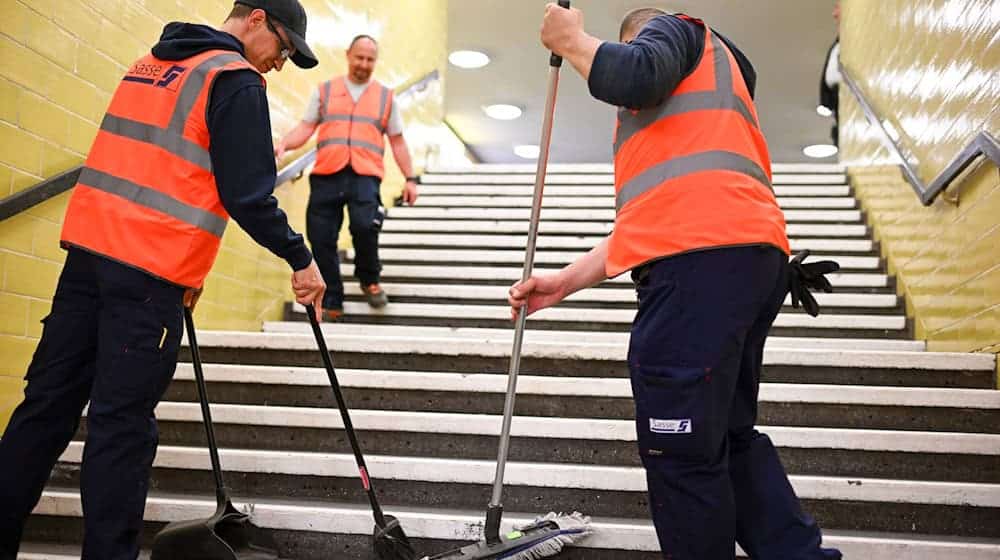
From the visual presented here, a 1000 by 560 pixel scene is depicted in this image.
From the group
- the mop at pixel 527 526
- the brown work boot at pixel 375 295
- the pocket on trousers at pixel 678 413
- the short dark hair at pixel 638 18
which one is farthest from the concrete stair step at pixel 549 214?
the pocket on trousers at pixel 678 413

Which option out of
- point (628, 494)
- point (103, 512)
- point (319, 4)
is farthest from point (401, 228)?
point (103, 512)

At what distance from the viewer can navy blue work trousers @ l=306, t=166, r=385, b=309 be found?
14.4 feet

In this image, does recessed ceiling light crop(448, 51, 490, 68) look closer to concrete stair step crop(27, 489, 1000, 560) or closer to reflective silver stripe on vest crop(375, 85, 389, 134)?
reflective silver stripe on vest crop(375, 85, 389, 134)

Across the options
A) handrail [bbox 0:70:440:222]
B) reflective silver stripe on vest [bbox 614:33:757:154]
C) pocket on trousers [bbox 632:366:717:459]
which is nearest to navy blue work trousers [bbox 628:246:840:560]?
pocket on trousers [bbox 632:366:717:459]

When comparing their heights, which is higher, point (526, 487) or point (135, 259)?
point (135, 259)

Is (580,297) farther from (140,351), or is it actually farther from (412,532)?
(140,351)

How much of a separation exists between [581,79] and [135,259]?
910 cm

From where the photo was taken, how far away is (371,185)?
181 inches

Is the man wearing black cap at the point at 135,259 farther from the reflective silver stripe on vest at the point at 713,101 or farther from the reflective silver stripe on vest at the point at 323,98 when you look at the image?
the reflective silver stripe on vest at the point at 323,98

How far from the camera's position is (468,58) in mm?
10102

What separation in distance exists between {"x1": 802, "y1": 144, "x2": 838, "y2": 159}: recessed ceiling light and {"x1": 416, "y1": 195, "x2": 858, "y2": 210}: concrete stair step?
313 inches

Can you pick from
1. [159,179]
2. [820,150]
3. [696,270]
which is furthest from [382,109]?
[820,150]

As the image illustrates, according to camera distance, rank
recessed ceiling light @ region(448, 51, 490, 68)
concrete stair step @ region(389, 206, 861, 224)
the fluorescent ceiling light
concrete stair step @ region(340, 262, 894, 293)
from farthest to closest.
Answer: the fluorescent ceiling light
recessed ceiling light @ region(448, 51, 490, 68)
concrete stair step @ region(389, 206, 861, 224)
concrete stair step @ region(340, 262, 894, 293)

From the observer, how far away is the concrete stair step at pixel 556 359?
3.21m
